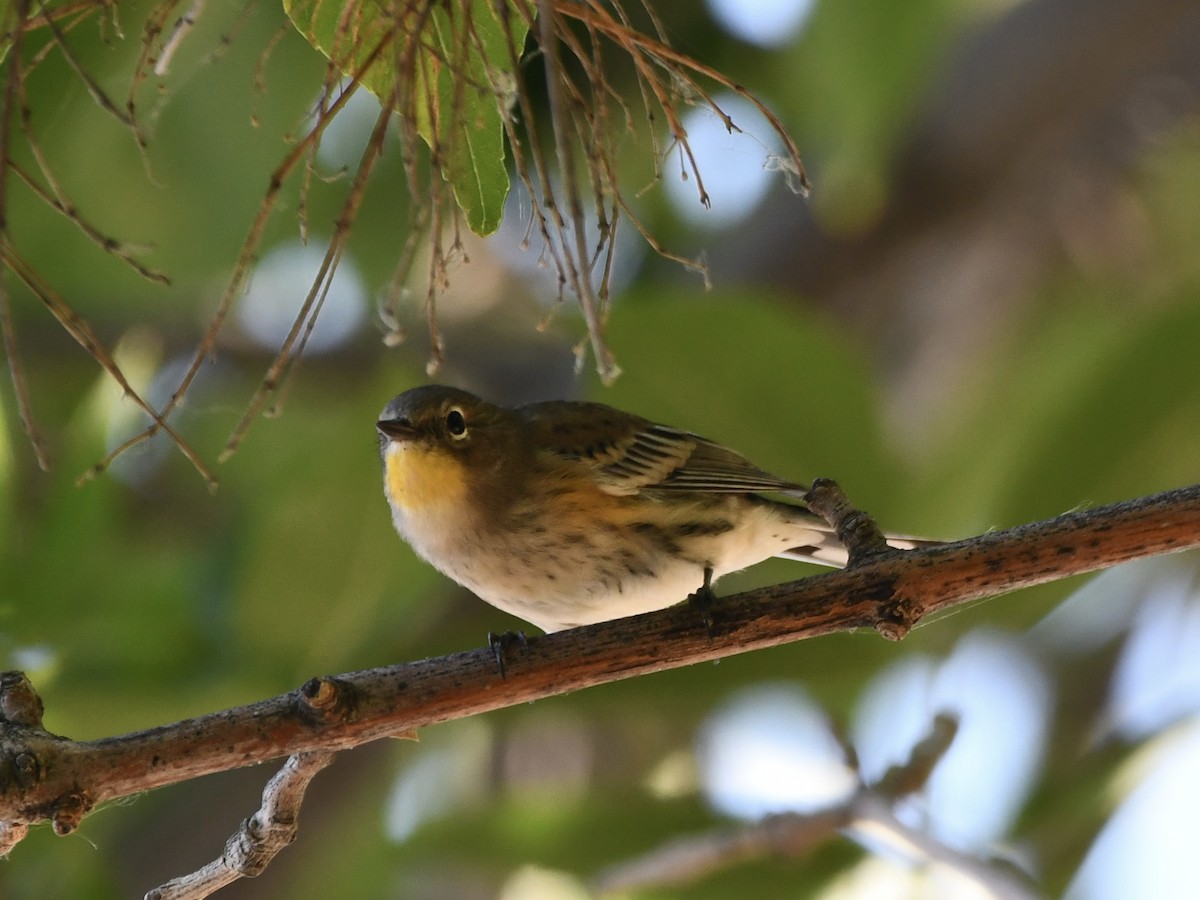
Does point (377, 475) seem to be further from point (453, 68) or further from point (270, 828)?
point (453, 68)

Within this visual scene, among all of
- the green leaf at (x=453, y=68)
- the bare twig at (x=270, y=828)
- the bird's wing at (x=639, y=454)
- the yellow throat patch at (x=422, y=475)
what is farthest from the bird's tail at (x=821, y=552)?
the green leaf at (x=453, y=68)

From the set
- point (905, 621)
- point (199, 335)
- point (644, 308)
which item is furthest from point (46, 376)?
point (905, 621)

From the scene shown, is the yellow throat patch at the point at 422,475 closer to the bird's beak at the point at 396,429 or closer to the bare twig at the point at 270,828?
the bird's beak at the point at 396,429

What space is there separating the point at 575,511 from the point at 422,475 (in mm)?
379

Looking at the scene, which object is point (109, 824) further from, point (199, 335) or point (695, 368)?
point (695, 368)

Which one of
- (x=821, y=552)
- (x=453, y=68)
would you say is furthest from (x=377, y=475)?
(x=453, y=68)

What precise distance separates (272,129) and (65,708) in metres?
1.66

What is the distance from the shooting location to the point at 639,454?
3.14 meters

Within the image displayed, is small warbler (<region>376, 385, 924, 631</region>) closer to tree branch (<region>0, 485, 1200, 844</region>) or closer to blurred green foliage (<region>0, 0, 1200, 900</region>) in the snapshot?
blurred green foliage (<region>0, 0, 1200, 900</region>)

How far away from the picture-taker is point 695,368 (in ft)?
11.0

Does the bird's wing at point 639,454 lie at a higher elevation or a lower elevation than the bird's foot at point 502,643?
higher

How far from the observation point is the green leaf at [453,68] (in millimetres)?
1672

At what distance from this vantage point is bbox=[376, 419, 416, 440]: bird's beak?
2.91 m

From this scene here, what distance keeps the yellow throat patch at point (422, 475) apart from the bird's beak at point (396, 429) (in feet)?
0.21
